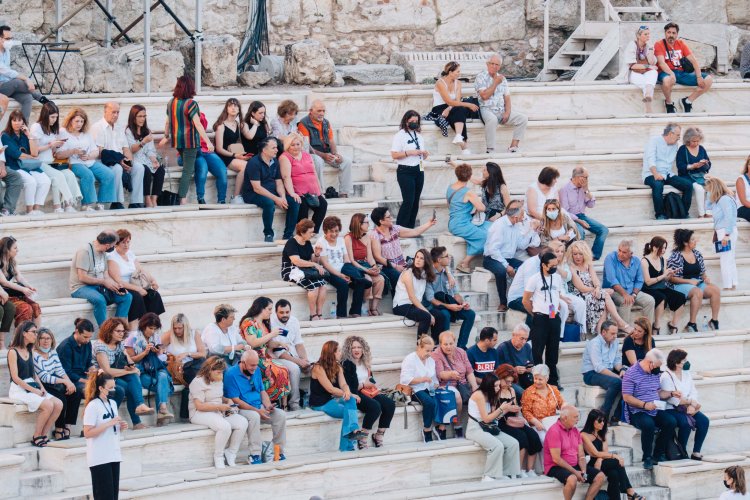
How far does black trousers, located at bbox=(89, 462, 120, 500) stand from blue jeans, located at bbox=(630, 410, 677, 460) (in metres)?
5.02

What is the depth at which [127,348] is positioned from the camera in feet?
49.7

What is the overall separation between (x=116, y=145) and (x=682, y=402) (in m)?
5.82

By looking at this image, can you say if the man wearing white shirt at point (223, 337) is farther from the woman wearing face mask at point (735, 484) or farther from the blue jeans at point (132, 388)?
the woman wearing face mask at point (735, 484)

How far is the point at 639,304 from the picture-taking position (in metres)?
17.8

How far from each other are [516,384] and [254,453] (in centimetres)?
263

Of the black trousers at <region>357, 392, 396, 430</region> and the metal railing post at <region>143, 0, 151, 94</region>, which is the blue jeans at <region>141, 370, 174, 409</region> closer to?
the black trousers at <region>357, 392, 396, 430</region>

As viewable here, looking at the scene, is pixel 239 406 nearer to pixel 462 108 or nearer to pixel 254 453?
pixel 254 453

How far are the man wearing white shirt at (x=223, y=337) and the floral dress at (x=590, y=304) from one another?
11.5 feet

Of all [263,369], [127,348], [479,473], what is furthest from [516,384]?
[127,348]

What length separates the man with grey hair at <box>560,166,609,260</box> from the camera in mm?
18484

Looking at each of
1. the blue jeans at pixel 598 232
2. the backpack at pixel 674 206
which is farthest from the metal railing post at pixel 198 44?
the backpack at pixel 674 206

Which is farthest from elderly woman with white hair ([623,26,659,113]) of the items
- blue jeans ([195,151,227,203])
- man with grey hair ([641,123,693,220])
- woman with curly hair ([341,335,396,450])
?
woman with curly hair ([341,335,396,450])

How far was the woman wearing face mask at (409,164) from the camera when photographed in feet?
59.3

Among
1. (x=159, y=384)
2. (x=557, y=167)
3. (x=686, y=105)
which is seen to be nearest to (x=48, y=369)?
(x=159, y=384)
